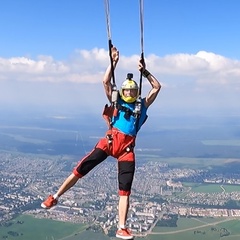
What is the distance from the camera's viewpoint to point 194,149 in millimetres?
85312

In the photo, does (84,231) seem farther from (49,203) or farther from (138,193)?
(49,203)

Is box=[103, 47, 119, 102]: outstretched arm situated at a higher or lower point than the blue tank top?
higher

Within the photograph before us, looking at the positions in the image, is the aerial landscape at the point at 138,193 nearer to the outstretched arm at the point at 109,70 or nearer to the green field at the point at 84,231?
the green field at the point at 84,231

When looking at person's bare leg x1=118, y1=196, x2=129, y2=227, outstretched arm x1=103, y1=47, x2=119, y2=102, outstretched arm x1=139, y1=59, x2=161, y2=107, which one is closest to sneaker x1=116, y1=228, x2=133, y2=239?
person's bare leg x1=118, y1=196, x2=129, y2=227

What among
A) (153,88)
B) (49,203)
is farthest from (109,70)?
(49,203)

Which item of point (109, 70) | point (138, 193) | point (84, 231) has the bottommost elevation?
point (84, 231)

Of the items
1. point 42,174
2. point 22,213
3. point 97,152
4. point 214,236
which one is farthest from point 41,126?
point 97,152

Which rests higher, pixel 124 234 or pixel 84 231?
pixel 124 234

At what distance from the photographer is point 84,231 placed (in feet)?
102

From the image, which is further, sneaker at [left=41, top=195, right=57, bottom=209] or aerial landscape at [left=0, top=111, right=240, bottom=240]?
aerial landscape at [left=0, top=111, right=240, bottom=240]

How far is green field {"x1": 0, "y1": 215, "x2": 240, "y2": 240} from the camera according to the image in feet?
96.7

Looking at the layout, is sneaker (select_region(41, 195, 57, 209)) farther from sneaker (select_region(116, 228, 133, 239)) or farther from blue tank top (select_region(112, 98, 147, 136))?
blue tank top (select_region(112, 98, 147, 136))

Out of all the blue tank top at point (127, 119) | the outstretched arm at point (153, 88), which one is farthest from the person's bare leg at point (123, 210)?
the outstretched arm at point (153, 88)

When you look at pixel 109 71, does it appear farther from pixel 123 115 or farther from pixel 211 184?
pixel 211 184
